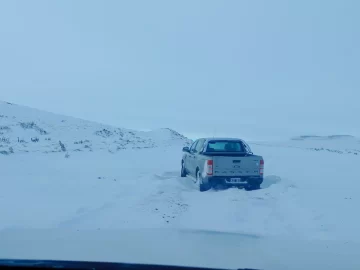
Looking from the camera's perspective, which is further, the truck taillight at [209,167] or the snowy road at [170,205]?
the truck taillight at [209,167]

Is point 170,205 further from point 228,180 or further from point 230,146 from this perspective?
point 230,146

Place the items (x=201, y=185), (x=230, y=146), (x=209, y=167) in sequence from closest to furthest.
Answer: (x=209, y=167) → (x=201, y=185) → (x=230, y=146)

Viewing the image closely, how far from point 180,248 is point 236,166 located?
698 centimetres

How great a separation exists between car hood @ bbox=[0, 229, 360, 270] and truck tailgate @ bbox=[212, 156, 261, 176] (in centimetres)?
540

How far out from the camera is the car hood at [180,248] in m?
6.13

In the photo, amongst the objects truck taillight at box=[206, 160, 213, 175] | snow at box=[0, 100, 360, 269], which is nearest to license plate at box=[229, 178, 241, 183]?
snow at box=[0, 100, 360, 269]

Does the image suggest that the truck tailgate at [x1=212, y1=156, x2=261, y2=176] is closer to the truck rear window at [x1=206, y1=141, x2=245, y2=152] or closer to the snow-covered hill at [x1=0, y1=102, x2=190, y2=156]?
the truck rear window at [x1=206, y1=141, x2=245, y2=152]

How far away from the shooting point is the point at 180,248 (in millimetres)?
6883

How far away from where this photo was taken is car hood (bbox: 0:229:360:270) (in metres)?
6.13

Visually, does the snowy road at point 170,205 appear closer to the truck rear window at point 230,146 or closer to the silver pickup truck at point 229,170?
the silver pickup truck at point 229,170

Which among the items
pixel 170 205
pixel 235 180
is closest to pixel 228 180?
pixel 235 180

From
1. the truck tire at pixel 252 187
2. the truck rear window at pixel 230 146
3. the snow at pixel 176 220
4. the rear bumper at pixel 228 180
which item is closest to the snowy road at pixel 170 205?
the snow at pixel 176 220

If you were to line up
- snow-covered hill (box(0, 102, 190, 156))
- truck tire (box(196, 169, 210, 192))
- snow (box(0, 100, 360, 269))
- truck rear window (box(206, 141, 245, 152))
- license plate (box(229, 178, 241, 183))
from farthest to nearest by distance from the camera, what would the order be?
snow-covered hill (box(0, 102, 190, 156)) → truck rear window (box(206, 141, 245, 152)) → truck tire (box(196, 169, 210, 192)) → license plate (box(229, 178, 241, 183)) → snow (box(0, 100, 360, 269))

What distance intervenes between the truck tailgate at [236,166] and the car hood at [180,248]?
5398 millimetres
